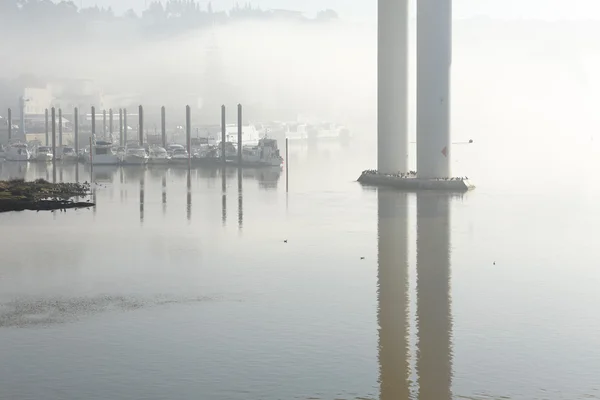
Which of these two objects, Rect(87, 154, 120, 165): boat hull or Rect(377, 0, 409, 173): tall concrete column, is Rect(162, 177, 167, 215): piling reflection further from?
Rect(87, 154, 120, 165): boat hull

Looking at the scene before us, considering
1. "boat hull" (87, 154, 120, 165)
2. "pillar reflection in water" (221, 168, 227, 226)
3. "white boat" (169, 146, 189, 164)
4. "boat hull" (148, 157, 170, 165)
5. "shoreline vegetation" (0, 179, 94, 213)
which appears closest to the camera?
"pillar reflection in water" (221, 168, 227, 226)

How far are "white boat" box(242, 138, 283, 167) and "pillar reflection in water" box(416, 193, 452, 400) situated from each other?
64946mm

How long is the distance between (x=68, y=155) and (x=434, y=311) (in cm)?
11976

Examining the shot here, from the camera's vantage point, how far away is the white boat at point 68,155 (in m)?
134

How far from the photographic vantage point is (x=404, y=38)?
63.8 meters

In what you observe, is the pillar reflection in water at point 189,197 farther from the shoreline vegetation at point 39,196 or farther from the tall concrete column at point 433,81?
the tall concrete column at point 433,81

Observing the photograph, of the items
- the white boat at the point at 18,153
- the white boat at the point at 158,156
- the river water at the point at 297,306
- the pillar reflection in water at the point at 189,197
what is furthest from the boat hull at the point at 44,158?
the river water at the point at 297,306

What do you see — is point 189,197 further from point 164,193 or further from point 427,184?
point 427,184

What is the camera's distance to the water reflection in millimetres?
16297

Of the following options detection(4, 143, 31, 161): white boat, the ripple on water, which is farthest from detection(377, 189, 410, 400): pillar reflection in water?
detection(4, 143, 31, 161): white boat

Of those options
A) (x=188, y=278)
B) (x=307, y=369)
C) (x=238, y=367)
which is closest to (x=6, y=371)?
(x=238, y=367)

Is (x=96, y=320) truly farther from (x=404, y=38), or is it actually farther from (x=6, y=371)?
(x=404, y=38)

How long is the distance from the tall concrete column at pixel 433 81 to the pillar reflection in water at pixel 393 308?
1466cm

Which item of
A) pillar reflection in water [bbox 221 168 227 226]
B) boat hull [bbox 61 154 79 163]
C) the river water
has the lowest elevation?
the river water
